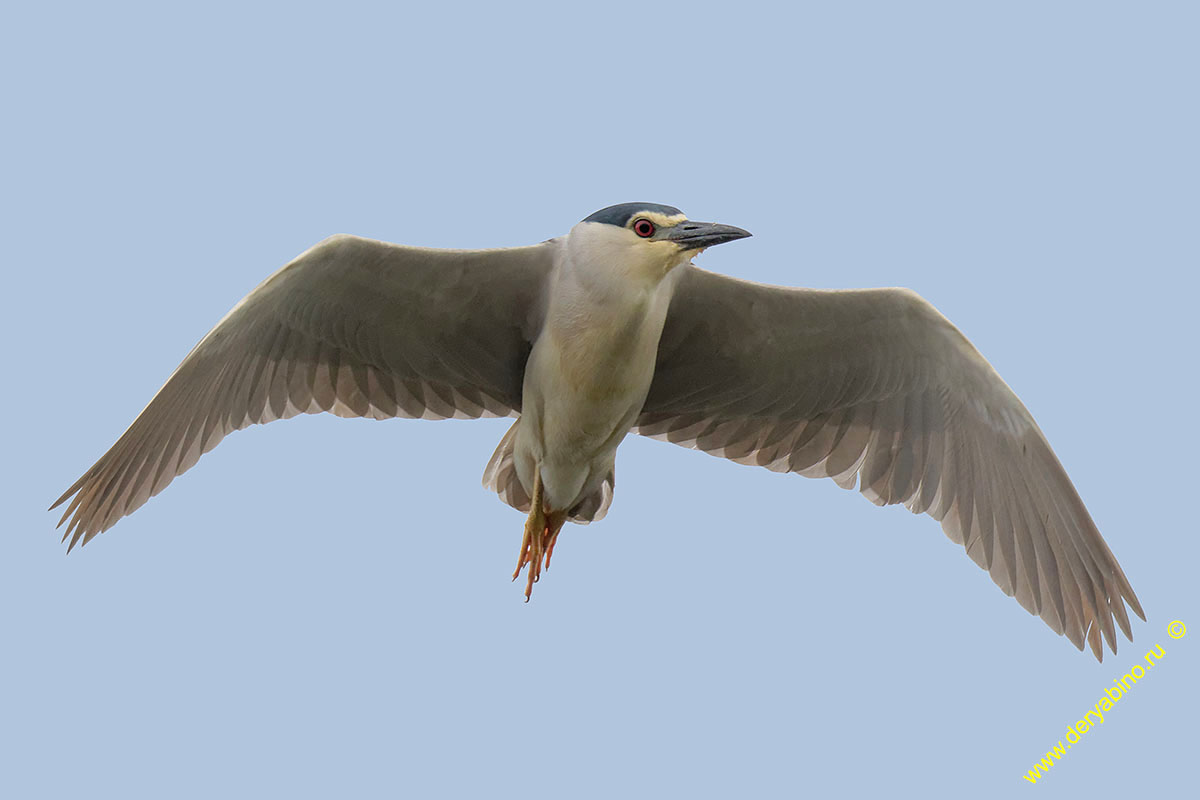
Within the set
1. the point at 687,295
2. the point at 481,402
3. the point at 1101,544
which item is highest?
the point at 687,295

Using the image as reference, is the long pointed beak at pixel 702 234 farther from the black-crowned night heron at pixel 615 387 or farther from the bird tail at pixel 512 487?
the bird tail at pixel 512 487

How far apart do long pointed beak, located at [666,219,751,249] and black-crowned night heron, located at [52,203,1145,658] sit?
0.17 meters

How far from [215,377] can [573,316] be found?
192cm

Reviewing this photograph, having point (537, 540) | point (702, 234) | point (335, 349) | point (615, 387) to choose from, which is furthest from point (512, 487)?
point (702, 234)

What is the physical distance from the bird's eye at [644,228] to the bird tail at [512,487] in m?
1.82

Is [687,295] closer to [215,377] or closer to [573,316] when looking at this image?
[573,316]

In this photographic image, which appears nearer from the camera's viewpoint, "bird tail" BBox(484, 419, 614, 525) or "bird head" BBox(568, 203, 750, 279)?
"bird head" BBox(568, 203, 750, 279)

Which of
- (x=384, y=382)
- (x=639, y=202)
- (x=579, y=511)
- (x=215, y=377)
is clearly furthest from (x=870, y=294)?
(x=215, y=377)

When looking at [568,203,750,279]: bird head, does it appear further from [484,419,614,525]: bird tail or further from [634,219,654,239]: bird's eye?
[484,419,614,525]: bird tail

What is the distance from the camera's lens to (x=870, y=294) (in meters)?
7.77

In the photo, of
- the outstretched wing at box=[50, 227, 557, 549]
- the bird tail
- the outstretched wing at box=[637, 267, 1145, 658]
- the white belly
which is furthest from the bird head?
the bird tail

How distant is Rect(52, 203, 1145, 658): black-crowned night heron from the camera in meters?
7.54

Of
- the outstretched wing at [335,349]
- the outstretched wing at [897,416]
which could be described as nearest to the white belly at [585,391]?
the outstretched wing at [335,349]

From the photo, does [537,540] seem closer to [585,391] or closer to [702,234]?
[585,391]
